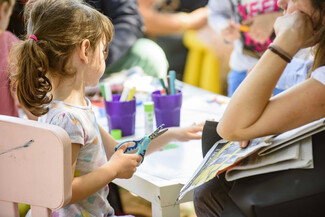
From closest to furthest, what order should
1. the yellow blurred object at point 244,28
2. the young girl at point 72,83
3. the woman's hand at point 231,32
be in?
the young girl at point 72,83 < the yellow blurred object at point 244,28 < the woman's hand at point 231,32

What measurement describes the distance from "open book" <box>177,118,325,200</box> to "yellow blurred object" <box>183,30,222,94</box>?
104 inches

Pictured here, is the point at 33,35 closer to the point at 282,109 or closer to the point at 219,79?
the point at 282,109

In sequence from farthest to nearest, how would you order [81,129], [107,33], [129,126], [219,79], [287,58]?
1. [219,79]
2. [129,126]
3. [107,33]
4. [81,129]
5. [287,58]

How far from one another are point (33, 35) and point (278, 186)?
2.04ft

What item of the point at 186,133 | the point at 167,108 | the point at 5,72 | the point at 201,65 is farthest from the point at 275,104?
the point at 201,65

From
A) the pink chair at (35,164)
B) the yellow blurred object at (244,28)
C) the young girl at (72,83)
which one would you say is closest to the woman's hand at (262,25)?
the yellow blurred object at (244,28)

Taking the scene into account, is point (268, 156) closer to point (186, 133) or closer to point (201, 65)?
point (186, 133)

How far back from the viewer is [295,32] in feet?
3.05

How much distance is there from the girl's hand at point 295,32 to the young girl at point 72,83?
421 millimetres

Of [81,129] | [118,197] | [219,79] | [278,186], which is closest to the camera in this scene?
[278,186]

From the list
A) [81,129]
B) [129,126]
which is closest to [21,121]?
[81,129]

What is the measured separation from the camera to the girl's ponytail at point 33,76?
1039 millimetres

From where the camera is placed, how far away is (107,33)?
1173 millimetres

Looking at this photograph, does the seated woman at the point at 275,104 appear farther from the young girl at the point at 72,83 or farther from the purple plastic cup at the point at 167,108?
the purple plastic cup at the point at 167,108
